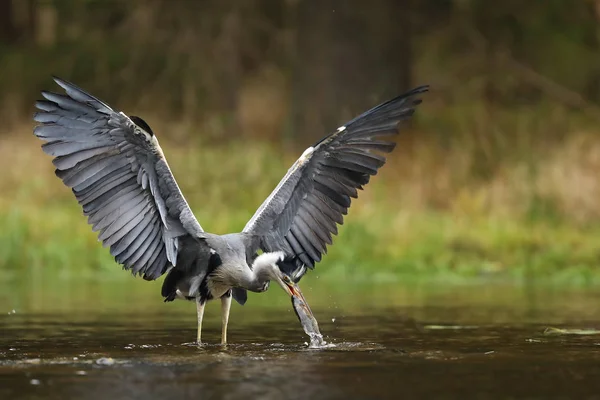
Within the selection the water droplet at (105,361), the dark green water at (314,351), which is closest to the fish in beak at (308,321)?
the dark green water at (314,351)

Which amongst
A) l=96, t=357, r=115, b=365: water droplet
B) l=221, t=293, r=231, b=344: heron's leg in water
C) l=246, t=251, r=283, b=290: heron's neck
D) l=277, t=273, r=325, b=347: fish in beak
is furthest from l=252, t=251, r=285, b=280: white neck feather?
l=96, t=357, r=115, b=365: water droplet

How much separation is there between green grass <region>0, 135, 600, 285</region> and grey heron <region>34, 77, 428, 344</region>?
5.32 metres

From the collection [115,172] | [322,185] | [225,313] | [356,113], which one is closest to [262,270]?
[225,313]

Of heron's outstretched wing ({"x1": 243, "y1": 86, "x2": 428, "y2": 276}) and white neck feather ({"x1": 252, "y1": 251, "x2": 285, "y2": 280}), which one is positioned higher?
heron's outstretched wing ({"x1": 243, "y1": 86, "x2": 428, "y2": 276})

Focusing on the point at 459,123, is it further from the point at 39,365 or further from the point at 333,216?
the point at 39,365

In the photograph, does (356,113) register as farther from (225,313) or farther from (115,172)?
(115,172)

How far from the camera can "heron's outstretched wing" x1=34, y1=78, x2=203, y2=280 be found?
34.7 feet

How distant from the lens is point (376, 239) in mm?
17906

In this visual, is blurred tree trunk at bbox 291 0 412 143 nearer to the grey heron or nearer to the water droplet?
the grey heron

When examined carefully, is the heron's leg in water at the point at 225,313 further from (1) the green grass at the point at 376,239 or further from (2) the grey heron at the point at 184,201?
(1) the green grass at the point at 376,239

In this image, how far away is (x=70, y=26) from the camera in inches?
1090

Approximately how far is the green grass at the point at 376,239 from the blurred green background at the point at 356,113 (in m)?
0.03

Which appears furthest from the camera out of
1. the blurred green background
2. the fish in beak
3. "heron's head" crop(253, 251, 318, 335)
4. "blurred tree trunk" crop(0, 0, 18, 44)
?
"blurred tree trunk" crop(0, 0, 18, 44)

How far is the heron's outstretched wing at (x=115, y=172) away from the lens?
1056 cm
